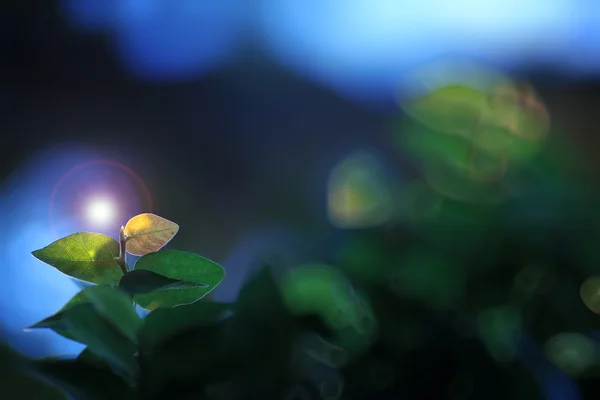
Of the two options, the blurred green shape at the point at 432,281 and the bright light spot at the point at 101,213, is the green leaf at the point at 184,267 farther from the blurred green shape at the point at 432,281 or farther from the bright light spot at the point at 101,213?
the bright light spot at the point at 101,213

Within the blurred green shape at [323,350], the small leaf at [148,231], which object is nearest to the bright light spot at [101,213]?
the small leaf at [148,231]

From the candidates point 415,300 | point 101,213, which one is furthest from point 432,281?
point 101,213

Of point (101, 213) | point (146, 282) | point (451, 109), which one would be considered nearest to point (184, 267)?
point (146, 282)

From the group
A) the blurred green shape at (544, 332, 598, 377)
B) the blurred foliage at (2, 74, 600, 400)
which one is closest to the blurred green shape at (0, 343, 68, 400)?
the blurred foliage at (2, 74, 600, 400)

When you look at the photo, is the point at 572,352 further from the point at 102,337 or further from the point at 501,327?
the point at 102,337

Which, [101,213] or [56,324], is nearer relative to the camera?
[56,324]

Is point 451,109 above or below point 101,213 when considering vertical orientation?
above
